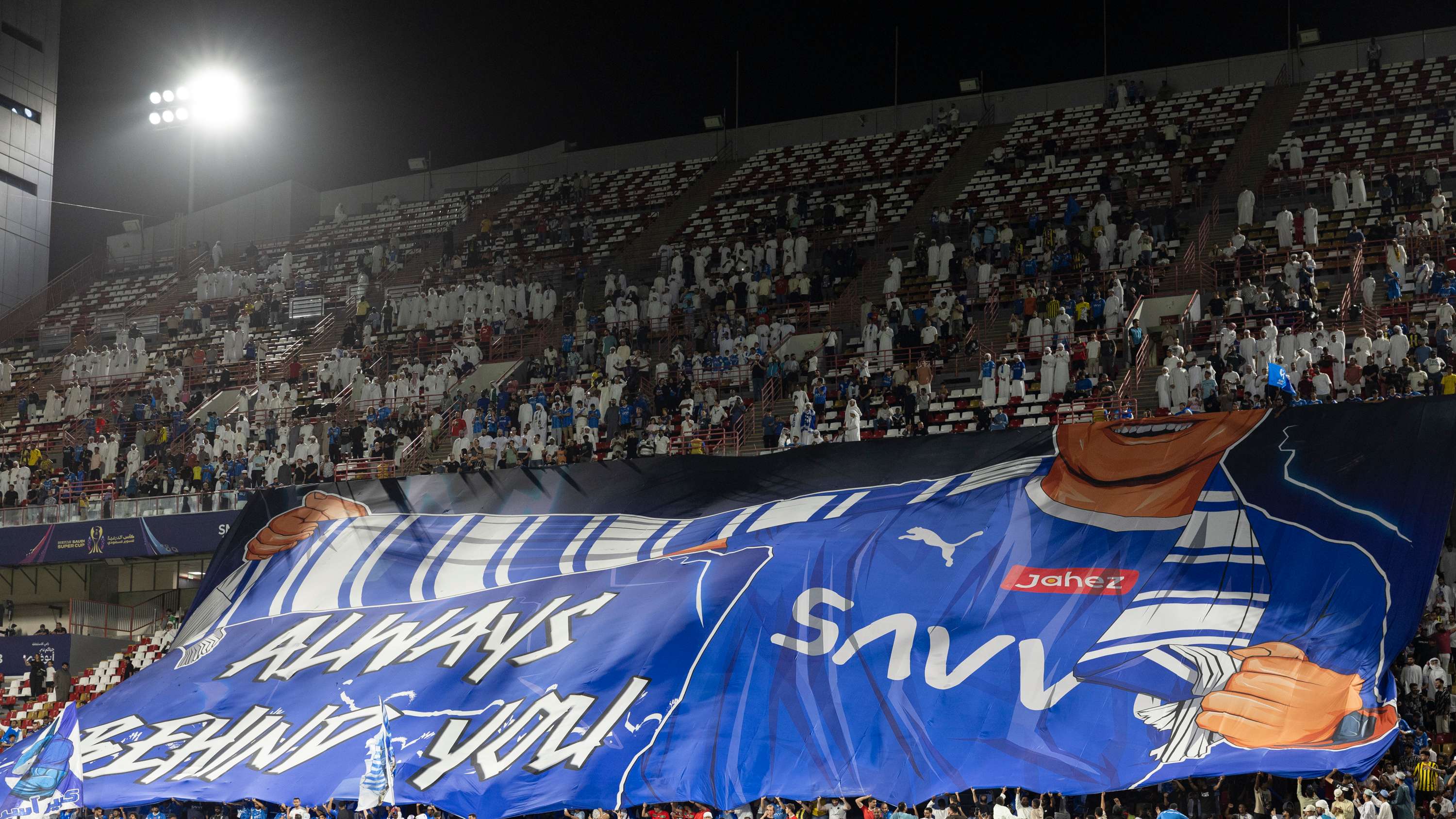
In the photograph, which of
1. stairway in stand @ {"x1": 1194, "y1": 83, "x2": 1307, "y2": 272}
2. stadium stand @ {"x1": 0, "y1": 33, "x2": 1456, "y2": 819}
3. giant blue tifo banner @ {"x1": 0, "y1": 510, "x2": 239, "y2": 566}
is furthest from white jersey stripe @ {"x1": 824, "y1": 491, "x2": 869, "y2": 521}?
giant blue tifo banner @ {"x1": 0, "y1": 510, "x2": 239, "y2": 566}

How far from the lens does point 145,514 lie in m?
32.8

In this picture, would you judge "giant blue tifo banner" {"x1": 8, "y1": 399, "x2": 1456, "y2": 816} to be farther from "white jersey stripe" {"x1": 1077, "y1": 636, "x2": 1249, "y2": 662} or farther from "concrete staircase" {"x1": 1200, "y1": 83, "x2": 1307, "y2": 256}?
"concrete staircase" {"x1": 1200, "y1": 83, "x2": 1307, "y2": 256}

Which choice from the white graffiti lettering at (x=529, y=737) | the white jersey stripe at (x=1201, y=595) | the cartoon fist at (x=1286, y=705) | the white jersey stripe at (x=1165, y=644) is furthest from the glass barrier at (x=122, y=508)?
the cartoon fist at (x=1286, y=705)

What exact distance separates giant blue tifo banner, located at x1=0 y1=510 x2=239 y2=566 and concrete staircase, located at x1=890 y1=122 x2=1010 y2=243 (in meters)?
18.7

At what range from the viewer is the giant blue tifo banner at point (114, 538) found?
105 ft

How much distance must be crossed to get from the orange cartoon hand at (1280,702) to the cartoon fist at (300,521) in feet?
55.3

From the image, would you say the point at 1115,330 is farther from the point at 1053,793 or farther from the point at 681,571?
the point at 1053,793

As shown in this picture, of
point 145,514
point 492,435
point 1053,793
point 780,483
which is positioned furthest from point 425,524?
point 1053,793

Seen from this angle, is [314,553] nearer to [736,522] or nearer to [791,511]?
[736,522]

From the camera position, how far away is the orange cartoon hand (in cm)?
1753

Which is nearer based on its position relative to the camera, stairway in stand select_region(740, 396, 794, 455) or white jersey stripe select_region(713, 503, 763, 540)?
white jersey stripe select_region(713, 503, 763, 540)

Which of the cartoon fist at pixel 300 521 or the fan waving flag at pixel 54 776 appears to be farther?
the cartoon fist at pixel 300 521

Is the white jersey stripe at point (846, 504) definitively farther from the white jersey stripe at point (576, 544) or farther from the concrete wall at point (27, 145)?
the concrete wall at point (27, 145)

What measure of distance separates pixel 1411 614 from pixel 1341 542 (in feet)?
4.68
